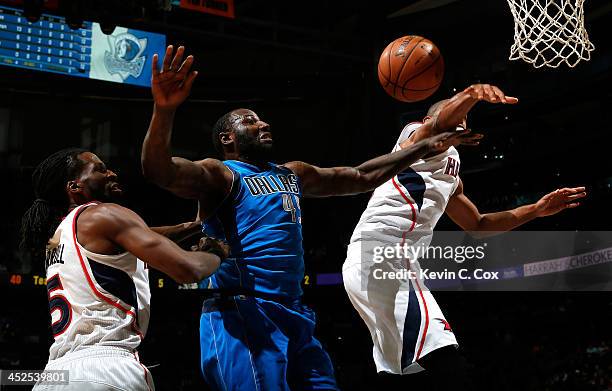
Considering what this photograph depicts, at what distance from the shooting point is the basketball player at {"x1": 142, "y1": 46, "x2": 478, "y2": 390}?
3.12 m

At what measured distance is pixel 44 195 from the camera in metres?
3.10

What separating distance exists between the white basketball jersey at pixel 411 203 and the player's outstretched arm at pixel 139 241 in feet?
5.63

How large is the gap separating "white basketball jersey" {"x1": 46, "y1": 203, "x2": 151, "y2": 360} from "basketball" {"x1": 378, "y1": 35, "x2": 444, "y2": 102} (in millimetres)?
2604

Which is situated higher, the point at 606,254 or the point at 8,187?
the point at 8,187

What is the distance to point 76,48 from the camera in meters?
11.3

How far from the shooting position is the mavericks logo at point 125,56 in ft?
37.9

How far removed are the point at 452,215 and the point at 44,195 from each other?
2.82 meters

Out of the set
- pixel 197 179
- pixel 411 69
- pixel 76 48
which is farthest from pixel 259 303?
pixel 76 48

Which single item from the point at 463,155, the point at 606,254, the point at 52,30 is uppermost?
the point at 52,30

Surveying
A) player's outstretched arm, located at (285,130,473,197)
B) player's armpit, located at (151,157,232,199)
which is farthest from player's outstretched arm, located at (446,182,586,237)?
player's armpit, located at (151,157,232,199)

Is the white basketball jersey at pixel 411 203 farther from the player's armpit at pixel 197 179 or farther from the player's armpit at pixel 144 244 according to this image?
the player's armpit at pixel 144 244

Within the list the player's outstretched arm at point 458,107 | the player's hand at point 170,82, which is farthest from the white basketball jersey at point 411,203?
the player's hand at point 170,82

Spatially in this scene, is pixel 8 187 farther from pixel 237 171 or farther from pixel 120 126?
pixel 237 171

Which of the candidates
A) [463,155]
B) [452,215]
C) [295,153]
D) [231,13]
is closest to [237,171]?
[452,215]
